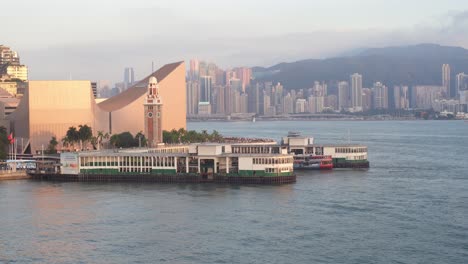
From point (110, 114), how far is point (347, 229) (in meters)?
31.8

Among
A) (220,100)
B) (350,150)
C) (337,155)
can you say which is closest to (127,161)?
(337,155)

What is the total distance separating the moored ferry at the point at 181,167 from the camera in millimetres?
31953

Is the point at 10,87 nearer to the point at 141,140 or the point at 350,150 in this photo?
the point at 141,140

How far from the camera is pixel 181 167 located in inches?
1321

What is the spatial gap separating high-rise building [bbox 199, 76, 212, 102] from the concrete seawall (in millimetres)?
158525

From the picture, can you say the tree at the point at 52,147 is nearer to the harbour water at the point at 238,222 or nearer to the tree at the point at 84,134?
the tree at the point at 84,134

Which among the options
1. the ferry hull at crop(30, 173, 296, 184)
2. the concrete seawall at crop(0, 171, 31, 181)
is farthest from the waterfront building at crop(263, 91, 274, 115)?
the ferry hull at crop(30, 173, 296, 184)

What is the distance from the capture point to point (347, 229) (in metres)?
21.6

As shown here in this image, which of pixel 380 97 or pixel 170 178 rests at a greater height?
pixel 380 97

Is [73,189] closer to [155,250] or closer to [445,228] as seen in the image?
[155,250]

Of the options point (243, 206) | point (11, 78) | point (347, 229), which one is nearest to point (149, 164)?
point (243, 206)

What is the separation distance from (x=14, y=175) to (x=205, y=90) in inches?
6381

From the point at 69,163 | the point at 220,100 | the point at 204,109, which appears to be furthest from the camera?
the point at 220,100

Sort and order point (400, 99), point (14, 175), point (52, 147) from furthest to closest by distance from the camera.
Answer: point (400, 99), point (52, 147), point (14, 175)
